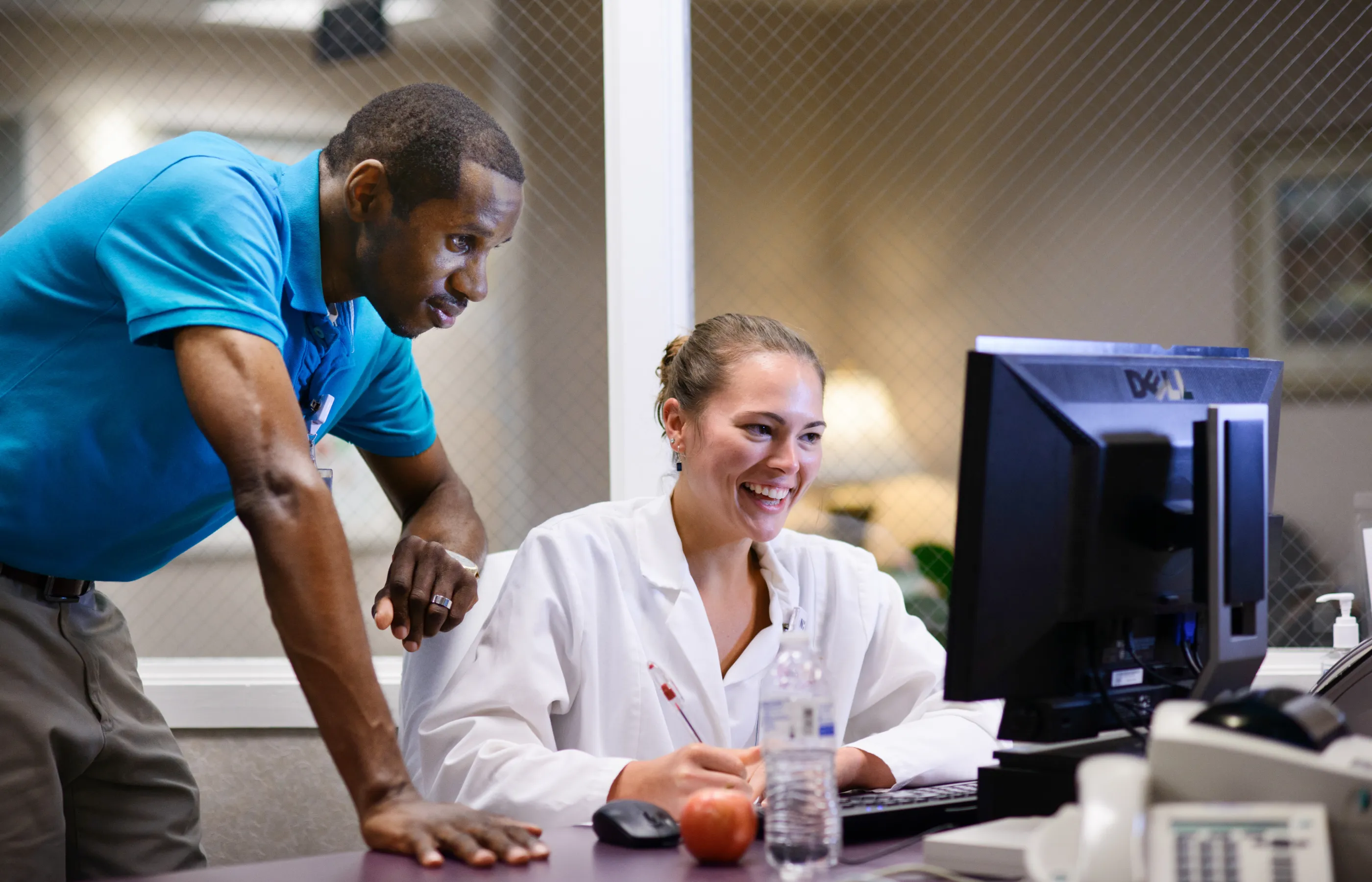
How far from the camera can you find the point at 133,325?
120 cm

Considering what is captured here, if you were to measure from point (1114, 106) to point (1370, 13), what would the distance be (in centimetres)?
52

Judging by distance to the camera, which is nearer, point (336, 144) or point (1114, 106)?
point (336, 144)

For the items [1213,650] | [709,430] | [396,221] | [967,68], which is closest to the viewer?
[1213,650]

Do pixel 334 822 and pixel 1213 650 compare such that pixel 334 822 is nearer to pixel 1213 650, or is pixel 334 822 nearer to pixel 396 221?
pixel 396 221

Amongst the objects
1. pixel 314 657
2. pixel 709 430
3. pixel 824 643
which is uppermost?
pixel 709 430

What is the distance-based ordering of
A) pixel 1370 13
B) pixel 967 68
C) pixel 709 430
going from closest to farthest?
pixel 709 430
pixel 1370 13
pixel 967 68

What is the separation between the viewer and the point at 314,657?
1068 mm

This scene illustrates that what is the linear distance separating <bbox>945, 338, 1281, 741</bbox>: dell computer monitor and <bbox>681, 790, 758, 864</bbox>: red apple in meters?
0.21

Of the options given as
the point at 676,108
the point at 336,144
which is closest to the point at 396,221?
the point at 336,144

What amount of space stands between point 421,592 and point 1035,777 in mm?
767

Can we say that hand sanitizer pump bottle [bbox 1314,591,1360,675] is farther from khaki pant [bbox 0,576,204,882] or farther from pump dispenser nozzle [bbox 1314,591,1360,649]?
khaki pant [bbox 0,576,204,882]

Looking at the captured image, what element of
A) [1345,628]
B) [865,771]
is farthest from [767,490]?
[1345,628]

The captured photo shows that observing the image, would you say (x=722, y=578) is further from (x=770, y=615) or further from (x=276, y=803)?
(x=276, y=803)

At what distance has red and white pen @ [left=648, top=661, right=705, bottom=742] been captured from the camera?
1.61m
